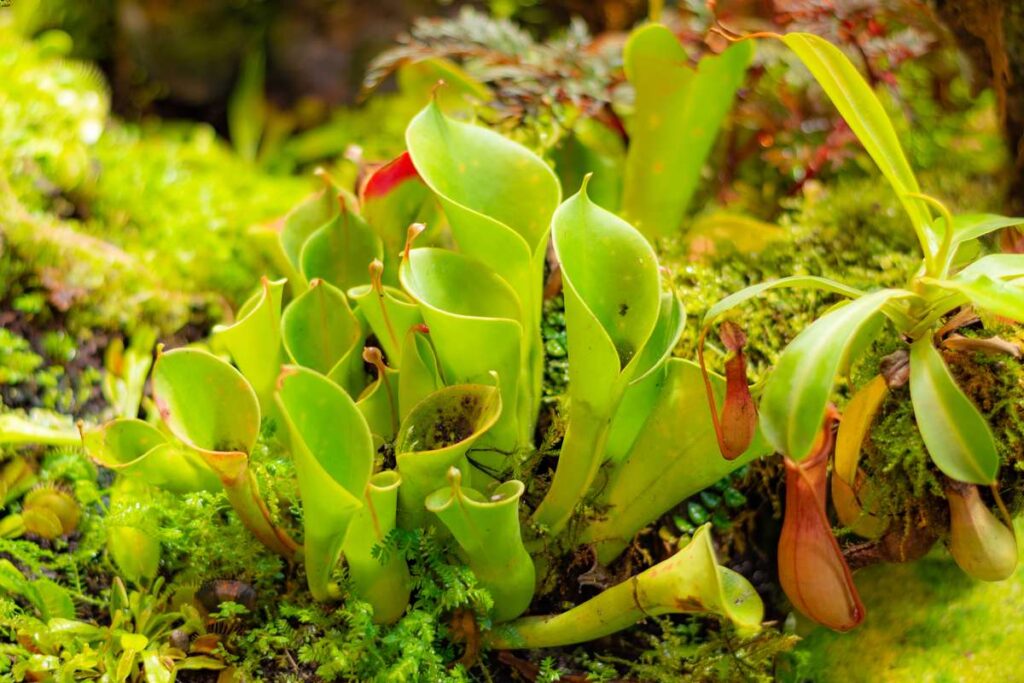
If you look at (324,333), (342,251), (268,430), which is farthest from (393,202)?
(268,430)

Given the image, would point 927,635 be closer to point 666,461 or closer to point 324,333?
point 666,461

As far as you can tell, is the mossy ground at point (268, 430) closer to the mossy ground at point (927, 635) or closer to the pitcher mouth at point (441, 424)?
the mossy ground at point (927, 635)

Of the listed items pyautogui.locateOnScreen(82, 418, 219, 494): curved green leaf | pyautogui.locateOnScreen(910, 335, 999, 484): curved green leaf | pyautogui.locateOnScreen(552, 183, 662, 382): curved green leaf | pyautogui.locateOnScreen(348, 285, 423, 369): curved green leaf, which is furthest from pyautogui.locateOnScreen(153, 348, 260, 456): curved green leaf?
pyautogui.locateOnScreen(910, 335, 999, 484): curved green leaf

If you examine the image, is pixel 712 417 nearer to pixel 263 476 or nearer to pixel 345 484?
pixel 345 484

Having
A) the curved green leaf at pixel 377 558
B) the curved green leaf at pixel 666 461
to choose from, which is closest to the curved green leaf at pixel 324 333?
the curved green leaf at pixel 377 558

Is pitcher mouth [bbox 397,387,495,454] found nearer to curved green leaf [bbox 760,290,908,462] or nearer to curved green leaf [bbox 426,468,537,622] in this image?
curved green leaf [bbox 426,468,537,622]
